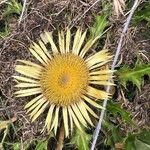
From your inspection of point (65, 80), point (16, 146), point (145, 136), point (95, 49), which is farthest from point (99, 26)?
point (16, 146)

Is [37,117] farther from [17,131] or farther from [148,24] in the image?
[148,24]

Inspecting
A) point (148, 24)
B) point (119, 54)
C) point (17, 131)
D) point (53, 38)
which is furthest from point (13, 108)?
point (148, 24)

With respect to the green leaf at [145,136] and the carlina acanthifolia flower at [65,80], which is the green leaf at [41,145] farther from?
the green leaf at [145,136]

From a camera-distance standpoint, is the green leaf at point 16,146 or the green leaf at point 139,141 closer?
the green leaf at point 139,141

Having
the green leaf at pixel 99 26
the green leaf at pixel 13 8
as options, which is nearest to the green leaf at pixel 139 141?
the green leaf at pixel 99 26

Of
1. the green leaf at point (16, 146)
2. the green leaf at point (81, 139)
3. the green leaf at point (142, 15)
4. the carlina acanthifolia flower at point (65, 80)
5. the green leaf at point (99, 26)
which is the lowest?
the green leaf at point (16, 146)

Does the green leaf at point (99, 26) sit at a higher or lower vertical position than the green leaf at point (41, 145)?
higher
